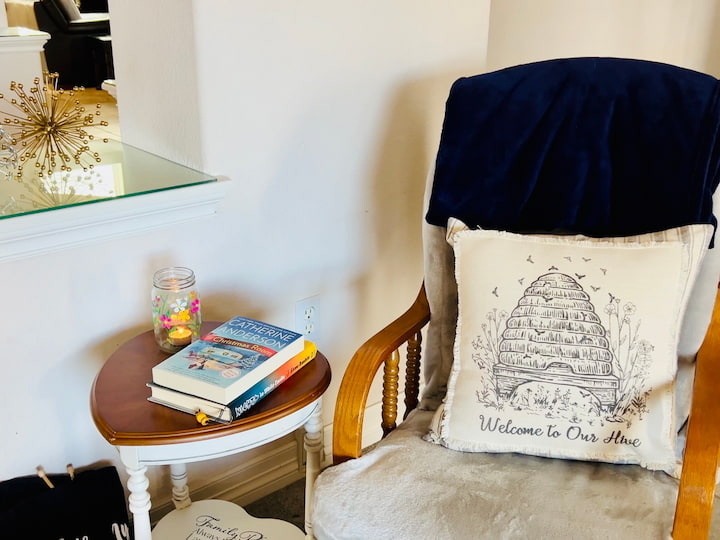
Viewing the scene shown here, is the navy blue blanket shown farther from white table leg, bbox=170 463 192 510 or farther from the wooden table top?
white table leg, bbox=170 463 192 510

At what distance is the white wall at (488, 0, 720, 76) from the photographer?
236 cm

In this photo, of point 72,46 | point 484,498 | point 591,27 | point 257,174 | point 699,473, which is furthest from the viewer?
point 72,46

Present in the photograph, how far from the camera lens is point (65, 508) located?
1.32 m

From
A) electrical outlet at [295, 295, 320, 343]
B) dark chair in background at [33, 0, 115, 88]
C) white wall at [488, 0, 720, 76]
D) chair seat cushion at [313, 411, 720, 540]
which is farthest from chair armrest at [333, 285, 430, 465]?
dark chair in background at [33, 0, 115, 88]

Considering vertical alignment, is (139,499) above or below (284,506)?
above

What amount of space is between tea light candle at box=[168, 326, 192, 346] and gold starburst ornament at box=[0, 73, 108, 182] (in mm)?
366

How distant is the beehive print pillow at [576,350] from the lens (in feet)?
3.84

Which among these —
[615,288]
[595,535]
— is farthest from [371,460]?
[615,288]

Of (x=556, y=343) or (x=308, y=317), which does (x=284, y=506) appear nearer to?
(x=308, y=317)

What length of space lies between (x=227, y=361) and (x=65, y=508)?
1.52 feet

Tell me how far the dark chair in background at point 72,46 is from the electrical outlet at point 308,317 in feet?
11.6

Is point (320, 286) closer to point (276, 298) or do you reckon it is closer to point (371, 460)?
point (276, 298)

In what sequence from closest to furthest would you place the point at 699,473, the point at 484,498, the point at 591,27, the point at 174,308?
1. the point at 699,473
2. the point at 484,498
3. the point at 174,308
4. the point at 591,27

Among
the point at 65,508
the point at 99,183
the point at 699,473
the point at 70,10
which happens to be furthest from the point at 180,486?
the point at 70,10
